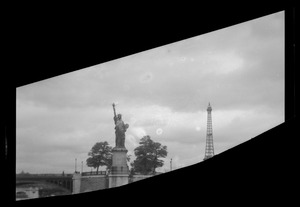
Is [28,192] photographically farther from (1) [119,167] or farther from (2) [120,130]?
(2) [120,130]

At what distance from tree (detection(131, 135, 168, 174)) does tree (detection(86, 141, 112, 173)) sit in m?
3.82

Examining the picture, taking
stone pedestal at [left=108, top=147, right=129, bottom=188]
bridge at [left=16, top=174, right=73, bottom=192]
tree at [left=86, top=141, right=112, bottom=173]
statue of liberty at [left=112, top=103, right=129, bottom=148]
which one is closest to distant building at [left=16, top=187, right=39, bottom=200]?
bridge at [left=16, top=174, right=73, bottom=192]

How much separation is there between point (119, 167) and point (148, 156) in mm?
8188

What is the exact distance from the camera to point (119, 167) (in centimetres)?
2934

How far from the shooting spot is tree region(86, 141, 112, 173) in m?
39.2

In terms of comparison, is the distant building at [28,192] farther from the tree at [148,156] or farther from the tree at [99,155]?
the tree at [148,156]

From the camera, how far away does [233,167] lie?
2273 millimetres

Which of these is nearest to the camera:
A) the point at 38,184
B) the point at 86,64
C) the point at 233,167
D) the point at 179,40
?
the point at 233,167

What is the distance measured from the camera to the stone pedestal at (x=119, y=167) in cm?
2836

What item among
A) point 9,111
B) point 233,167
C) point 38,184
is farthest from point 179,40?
point 38,184

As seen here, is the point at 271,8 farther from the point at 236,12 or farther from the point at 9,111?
the point at 9,111

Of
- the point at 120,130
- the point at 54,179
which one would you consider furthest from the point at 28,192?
the point at 120,130

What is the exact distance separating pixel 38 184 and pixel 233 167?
125 feet

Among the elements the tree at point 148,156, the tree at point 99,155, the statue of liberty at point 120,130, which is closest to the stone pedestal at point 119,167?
the statue of liberty at point 120,130
